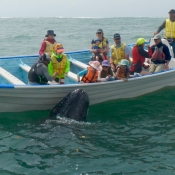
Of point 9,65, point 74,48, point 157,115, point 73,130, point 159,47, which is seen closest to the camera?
point 73,130

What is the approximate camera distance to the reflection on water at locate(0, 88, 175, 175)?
7.48 meters

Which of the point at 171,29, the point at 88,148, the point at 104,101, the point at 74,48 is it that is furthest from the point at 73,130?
the point at 74,48

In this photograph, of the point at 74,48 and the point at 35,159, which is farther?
the point at 74,48

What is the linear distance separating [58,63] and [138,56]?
2.65 metres

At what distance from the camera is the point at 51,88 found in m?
9.87

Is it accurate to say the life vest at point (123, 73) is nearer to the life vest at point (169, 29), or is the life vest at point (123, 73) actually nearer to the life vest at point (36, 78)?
the life vest at point (36, 78)

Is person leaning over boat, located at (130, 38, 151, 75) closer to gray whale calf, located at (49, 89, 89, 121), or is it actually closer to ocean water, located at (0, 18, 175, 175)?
ocean water, located at (0, 18, 175, 175)

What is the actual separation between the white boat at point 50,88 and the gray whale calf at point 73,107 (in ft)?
0.90

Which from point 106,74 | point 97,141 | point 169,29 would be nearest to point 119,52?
point 106,74

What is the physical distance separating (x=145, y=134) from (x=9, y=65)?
5716 mm

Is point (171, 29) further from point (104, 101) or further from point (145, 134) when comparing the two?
point (145, 134)

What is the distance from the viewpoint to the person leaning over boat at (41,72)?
9727 millimetres

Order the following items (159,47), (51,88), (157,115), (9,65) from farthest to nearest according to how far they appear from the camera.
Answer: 1. (9,65)
2. (159,47)
3. (157,115)
4. (51,88)

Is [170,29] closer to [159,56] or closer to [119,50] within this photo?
[159,56]
